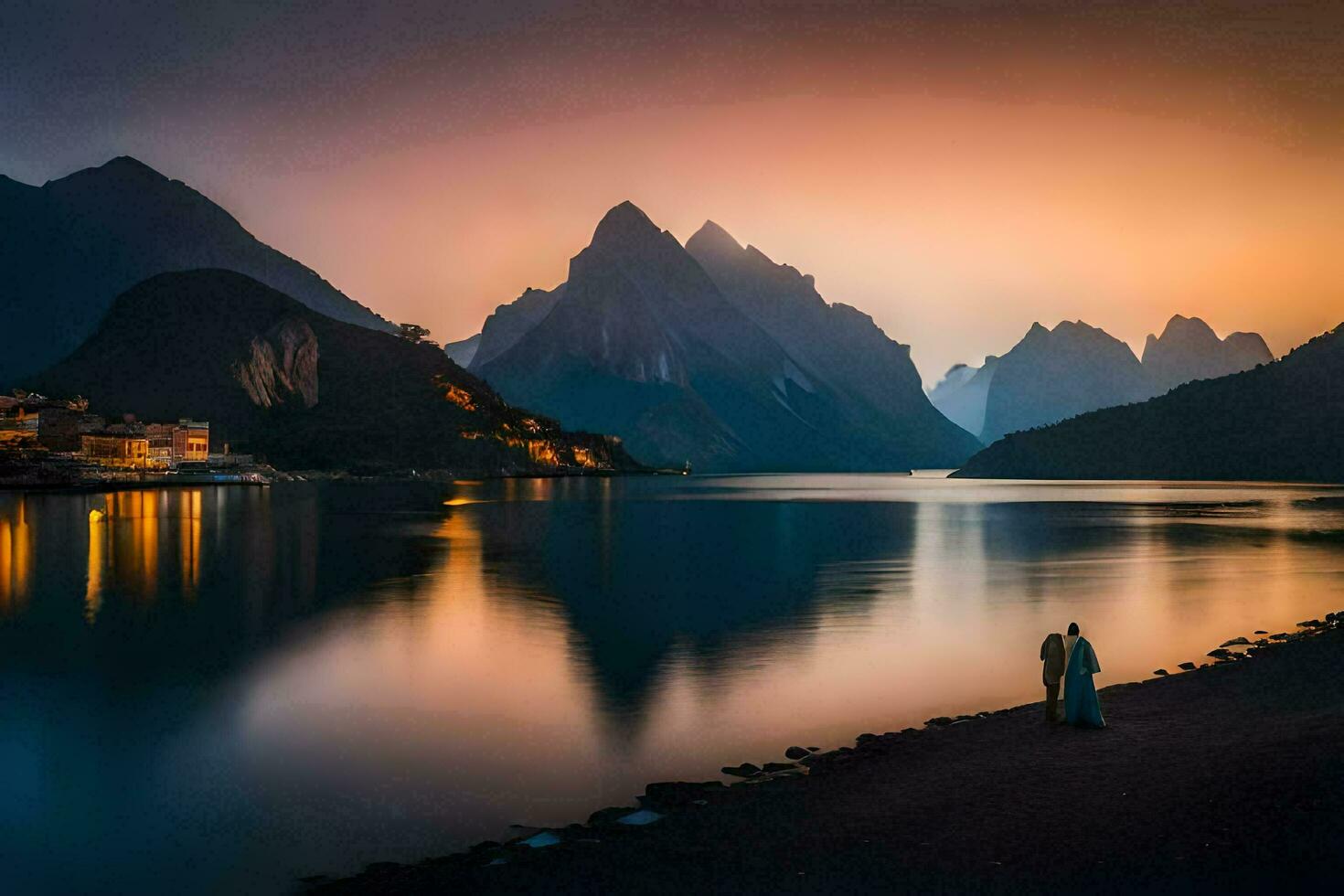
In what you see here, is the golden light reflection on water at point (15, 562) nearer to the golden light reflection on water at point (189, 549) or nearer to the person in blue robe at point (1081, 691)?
the golden light reflection on water at point (189, 549)

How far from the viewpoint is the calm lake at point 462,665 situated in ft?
67.2

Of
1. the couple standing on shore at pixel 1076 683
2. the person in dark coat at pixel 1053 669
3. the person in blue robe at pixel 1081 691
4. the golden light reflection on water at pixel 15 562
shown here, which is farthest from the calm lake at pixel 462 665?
the person in blue robe at pixel 1081 691

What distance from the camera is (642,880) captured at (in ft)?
49.2

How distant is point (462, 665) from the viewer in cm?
3703

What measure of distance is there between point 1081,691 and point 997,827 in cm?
861

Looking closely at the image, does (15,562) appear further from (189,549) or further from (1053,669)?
(1053,669)

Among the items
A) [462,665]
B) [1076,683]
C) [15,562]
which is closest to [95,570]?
[15,562]

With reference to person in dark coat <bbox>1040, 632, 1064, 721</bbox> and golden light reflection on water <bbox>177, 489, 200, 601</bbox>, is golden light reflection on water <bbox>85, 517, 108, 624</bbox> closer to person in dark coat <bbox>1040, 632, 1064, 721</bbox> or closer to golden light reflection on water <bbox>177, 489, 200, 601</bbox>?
golden light reflection on water <bbox>177, 489, 200, 601</bbox>

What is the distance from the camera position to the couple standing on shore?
2380cm

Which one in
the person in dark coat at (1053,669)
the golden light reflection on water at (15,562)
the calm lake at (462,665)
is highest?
the person in dark coat at (1053,669)

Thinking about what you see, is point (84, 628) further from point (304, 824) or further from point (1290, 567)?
point (1290, 567)

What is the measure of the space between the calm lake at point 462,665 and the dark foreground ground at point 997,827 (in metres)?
2.89

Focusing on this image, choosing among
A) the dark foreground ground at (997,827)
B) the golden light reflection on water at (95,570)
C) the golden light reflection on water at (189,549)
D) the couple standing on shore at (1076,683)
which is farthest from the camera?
the golden light reflection on water at (189,549)

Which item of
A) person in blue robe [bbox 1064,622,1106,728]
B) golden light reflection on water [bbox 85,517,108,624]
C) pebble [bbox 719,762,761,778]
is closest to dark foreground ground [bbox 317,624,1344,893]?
person in blue robe [bbox 1064,622,1106,728]
